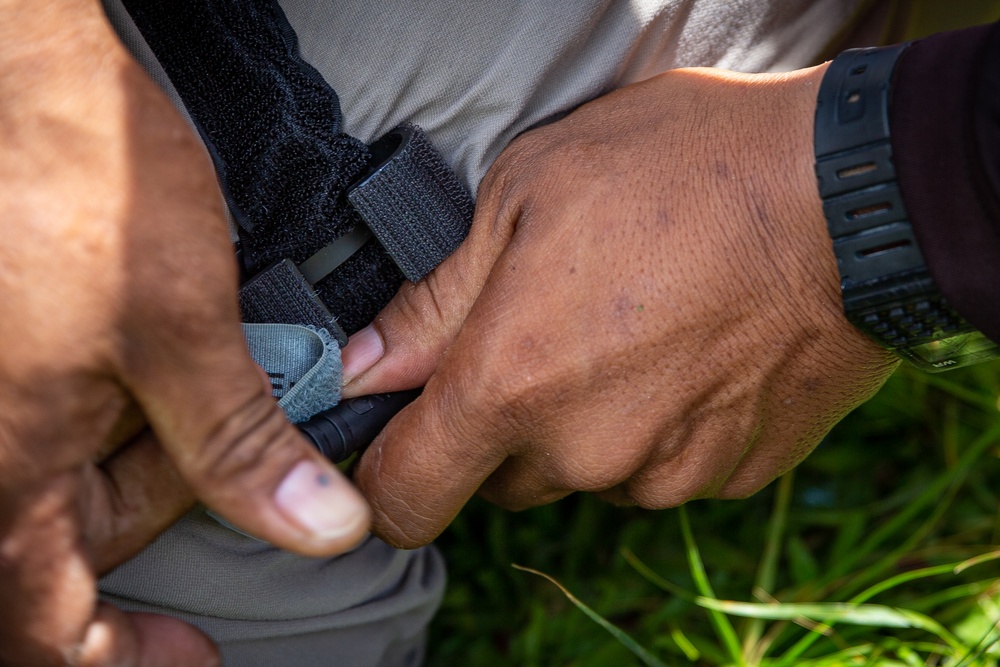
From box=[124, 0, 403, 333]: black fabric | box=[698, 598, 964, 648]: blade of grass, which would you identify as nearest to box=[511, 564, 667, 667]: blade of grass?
box=[698, 598, 964, 648]: blade of grass

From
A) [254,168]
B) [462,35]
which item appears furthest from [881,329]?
[254,168]

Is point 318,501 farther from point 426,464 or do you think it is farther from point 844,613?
point 844,613

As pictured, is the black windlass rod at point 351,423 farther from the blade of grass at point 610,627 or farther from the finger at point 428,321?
the blade of grass at point 610,627

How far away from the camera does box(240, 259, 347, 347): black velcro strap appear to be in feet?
3.02

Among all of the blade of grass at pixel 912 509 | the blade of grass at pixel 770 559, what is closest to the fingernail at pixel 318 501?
the blade of grass at pixel 770 559

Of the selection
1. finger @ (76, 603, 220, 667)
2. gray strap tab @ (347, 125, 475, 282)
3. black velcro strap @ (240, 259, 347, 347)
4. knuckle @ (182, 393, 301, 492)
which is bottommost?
finger @ (76, 603, 220, 667)

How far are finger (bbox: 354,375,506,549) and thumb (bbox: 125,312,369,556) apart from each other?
0.25 m

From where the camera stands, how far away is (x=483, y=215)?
0.99 m

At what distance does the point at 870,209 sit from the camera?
800mm

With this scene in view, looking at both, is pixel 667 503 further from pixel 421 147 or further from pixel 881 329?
pixel 421 147

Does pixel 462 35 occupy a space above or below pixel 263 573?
above

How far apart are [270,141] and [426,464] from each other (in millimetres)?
427

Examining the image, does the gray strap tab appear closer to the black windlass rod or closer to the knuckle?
the black windlass rod

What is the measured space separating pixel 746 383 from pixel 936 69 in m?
0.39
